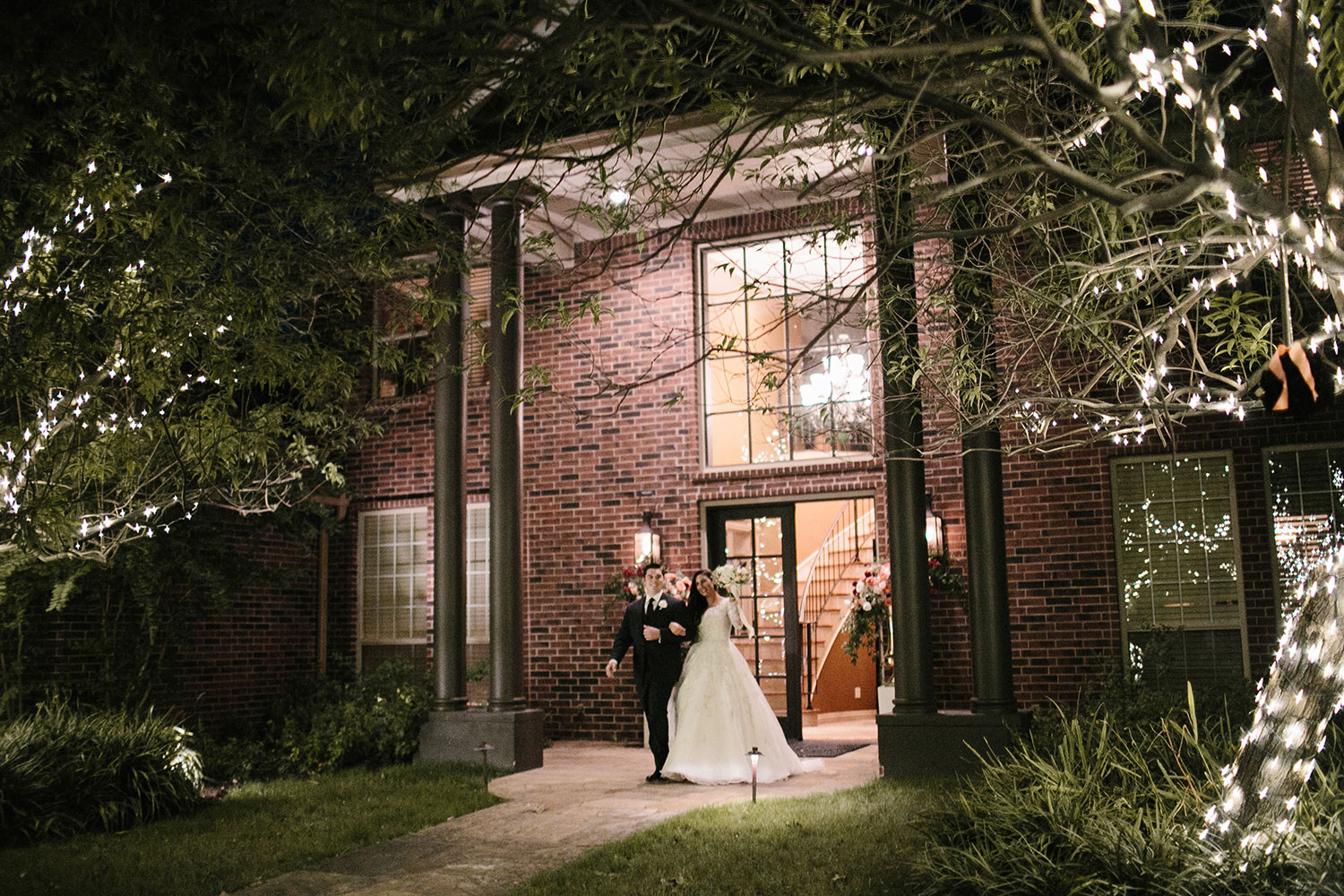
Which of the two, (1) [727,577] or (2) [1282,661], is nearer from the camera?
(2) [1282,661]

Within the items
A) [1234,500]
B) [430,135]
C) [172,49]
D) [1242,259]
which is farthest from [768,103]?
[1234,500]

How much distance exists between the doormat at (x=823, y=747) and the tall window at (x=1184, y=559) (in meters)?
2.85

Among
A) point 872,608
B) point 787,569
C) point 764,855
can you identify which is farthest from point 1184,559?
point 764,855

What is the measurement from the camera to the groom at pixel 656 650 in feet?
31.4

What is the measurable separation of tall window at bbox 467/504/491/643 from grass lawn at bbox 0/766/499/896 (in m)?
3.68

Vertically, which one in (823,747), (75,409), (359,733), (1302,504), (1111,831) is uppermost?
(75,409)

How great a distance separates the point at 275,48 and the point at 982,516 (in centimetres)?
596

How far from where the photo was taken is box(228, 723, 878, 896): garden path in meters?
6.36

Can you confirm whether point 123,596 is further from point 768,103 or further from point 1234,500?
point 1234,500

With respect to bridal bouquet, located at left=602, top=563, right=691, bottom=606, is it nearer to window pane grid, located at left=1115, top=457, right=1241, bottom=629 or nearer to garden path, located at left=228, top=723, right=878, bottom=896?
garden path, located at left=228, top=723, right=878, bottom=896

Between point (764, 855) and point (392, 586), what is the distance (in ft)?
27.7

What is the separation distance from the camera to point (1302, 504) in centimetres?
1005

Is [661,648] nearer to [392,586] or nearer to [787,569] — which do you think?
[787,569]

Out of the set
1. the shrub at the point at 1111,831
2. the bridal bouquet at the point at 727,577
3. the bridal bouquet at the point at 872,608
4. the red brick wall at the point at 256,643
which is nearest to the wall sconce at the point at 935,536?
the bridal bouquet at the point at 872,608
